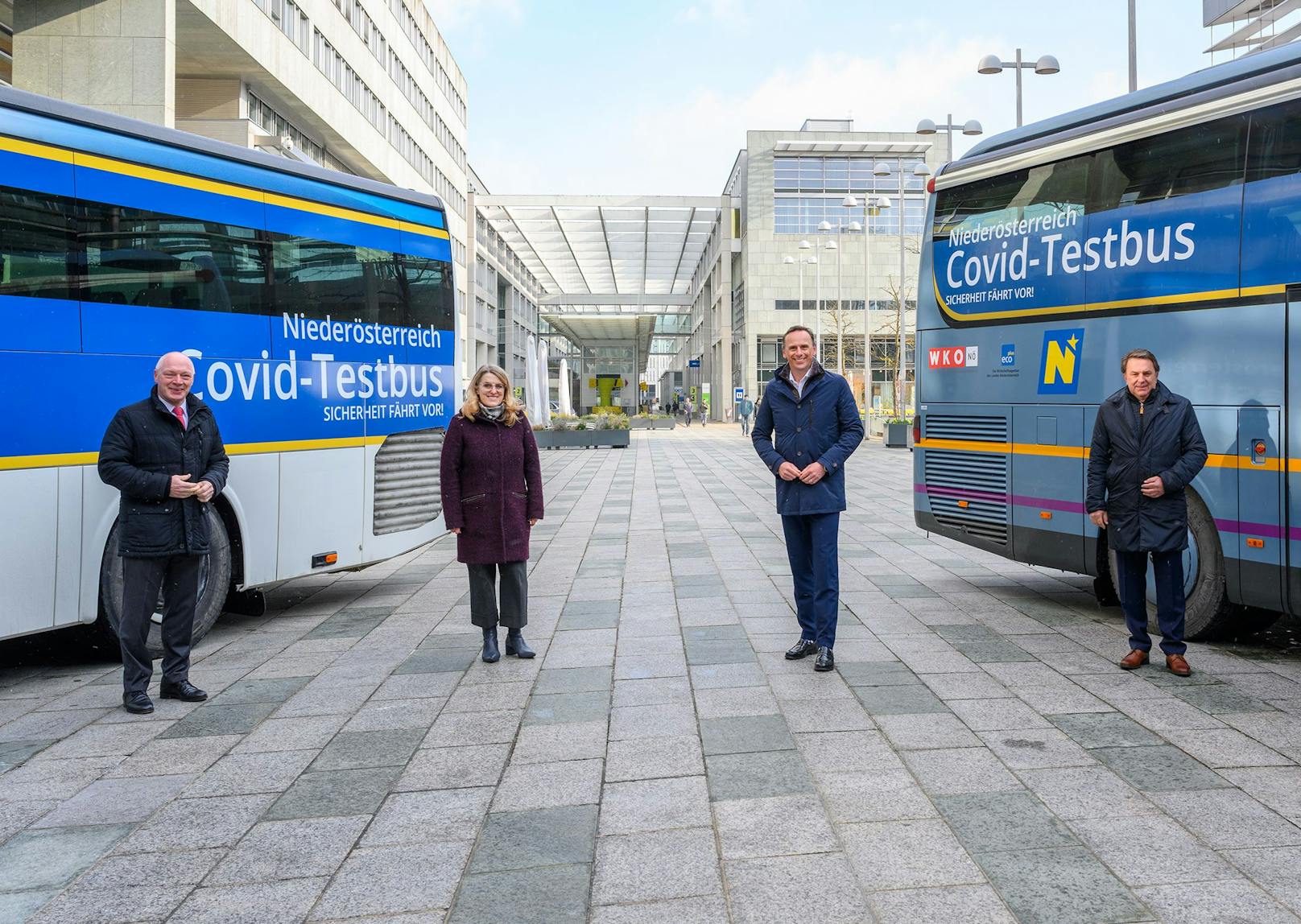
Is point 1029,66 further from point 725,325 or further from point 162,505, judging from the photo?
point 725,325

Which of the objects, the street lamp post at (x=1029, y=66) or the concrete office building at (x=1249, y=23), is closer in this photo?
the street lamp post at (x=1029, y=66)

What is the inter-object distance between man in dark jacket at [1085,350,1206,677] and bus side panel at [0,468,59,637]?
5849 mm

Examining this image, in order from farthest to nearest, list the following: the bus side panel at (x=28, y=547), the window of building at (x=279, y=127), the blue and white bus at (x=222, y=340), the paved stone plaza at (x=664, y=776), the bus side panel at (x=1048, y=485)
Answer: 1. the window of building at (x=279, y=127)
2. the bus side panel at (x=1048, y=485)
3. the blue and white bus at (x=222, y=340)
4. the bus side panel at (x=28, y=547)
5. the paved stone plaza at (x=664, y=776)

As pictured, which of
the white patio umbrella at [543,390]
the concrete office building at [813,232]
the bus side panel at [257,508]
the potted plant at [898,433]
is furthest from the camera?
the concrete office building at [813,232]

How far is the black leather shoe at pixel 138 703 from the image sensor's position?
561 cm

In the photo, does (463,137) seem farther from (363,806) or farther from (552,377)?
(363,806)

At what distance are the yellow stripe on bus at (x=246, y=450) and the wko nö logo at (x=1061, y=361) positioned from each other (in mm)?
5061

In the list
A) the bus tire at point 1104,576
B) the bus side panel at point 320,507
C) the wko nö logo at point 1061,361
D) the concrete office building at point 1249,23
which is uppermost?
the concrete office building at point 1249,23

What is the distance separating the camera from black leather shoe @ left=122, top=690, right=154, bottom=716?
5.61 metres

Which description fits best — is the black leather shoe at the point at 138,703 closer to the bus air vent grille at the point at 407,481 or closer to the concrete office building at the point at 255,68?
the bus air vent grille at the point at 407,481

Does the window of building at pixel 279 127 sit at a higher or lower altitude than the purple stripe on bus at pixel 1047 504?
higher

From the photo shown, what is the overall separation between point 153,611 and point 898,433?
→ 101 ft

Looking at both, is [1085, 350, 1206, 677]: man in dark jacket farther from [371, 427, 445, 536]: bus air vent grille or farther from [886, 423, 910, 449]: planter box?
[886, 423, 910, 449]: planter box

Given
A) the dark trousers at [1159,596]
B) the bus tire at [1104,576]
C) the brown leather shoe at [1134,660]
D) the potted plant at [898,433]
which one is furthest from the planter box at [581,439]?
the brown leather shoe at [1134,660]
